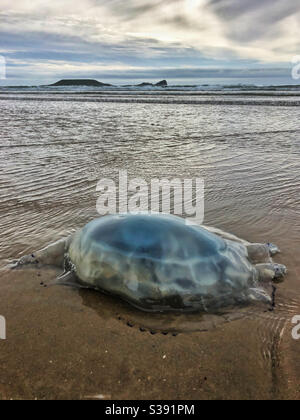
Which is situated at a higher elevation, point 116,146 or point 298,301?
point 116,146

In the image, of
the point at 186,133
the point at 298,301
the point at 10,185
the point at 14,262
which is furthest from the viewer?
the point at 186,133

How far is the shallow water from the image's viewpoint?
8.65 feet

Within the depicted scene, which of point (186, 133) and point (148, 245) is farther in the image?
point (186, 133)

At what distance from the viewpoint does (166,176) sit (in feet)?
19.0

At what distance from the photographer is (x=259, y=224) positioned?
153 inches

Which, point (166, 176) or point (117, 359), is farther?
point (166, 176)

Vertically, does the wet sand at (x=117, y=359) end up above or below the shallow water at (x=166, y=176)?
below

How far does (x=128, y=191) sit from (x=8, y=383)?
3496 mm

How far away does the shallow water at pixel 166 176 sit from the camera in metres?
2.64

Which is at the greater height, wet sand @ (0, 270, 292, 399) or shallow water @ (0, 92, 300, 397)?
shallow water @ (0, 92, 300, 397)

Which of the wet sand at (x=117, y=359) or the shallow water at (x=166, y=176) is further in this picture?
the shallow water at (x=166, y=176)

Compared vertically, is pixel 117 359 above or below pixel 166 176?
below
